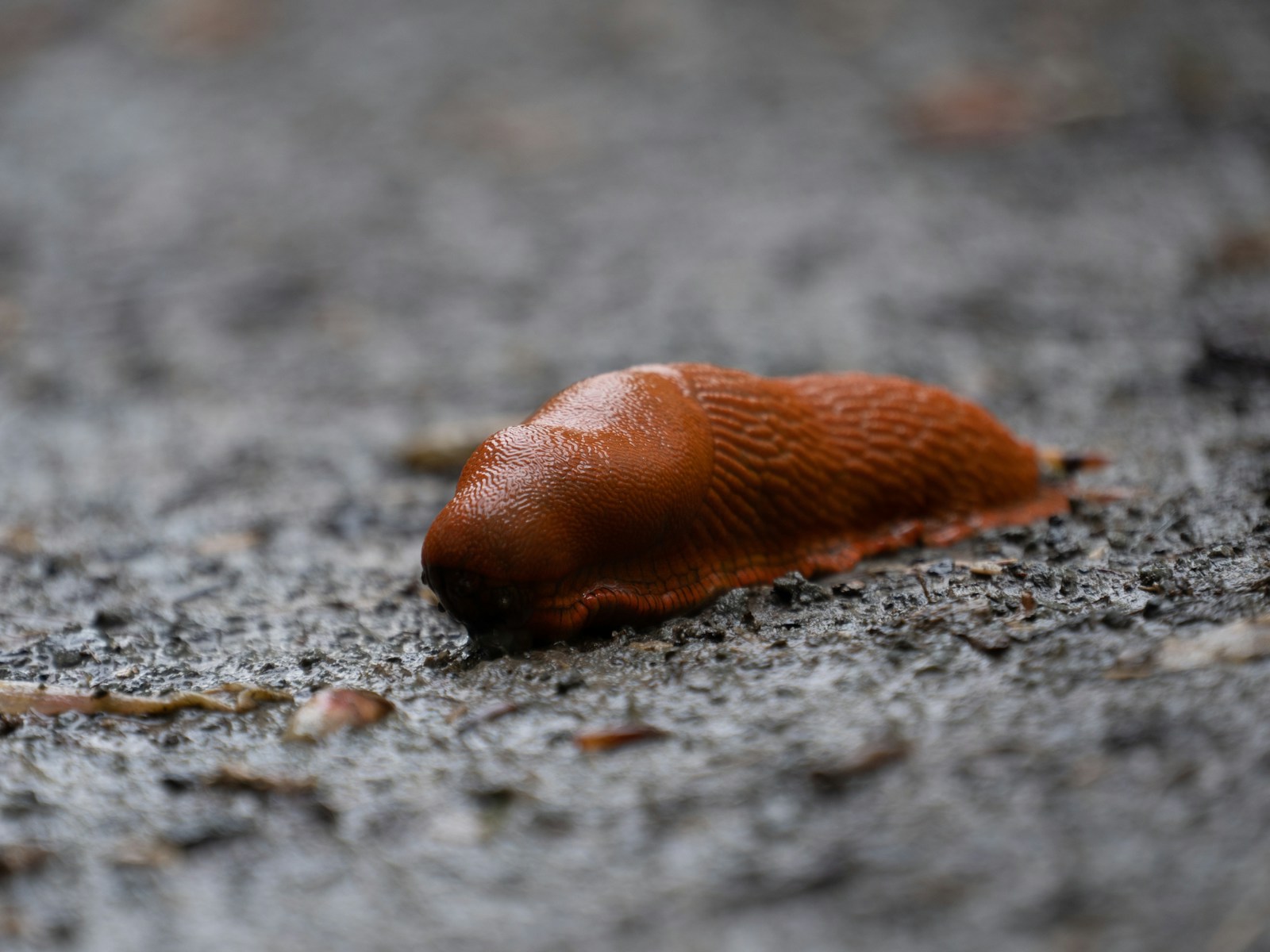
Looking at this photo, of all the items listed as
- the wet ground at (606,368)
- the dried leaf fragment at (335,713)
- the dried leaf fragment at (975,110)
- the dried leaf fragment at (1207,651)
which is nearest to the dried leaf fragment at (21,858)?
the wet ground at (606,368)

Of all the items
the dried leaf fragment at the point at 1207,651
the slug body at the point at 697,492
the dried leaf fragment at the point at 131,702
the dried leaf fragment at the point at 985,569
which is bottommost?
the dried leaf fragment at the point at 131,702

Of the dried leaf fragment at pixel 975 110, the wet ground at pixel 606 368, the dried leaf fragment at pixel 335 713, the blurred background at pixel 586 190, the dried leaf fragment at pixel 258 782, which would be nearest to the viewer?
the wet ground at pixel 606 368

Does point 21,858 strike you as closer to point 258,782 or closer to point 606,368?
point 258,782

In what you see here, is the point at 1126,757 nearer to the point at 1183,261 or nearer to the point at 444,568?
the point at 444,568

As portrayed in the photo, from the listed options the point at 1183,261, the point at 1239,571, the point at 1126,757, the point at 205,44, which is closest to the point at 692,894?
Result: the point at 1126,757

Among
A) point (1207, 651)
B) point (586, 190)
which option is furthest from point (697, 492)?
point (586, 190)

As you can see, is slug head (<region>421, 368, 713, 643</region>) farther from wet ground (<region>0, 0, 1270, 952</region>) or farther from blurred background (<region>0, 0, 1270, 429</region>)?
blurred background (<region>0, 0, 1270, 429</region>)

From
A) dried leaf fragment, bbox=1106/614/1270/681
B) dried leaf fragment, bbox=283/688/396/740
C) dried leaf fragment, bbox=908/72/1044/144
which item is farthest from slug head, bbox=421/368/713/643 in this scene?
dried leaf fragment, bbox=908/72/1044/144

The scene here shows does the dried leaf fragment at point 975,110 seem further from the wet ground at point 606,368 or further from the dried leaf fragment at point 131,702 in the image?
the dried leaf fragment at point 131,702
